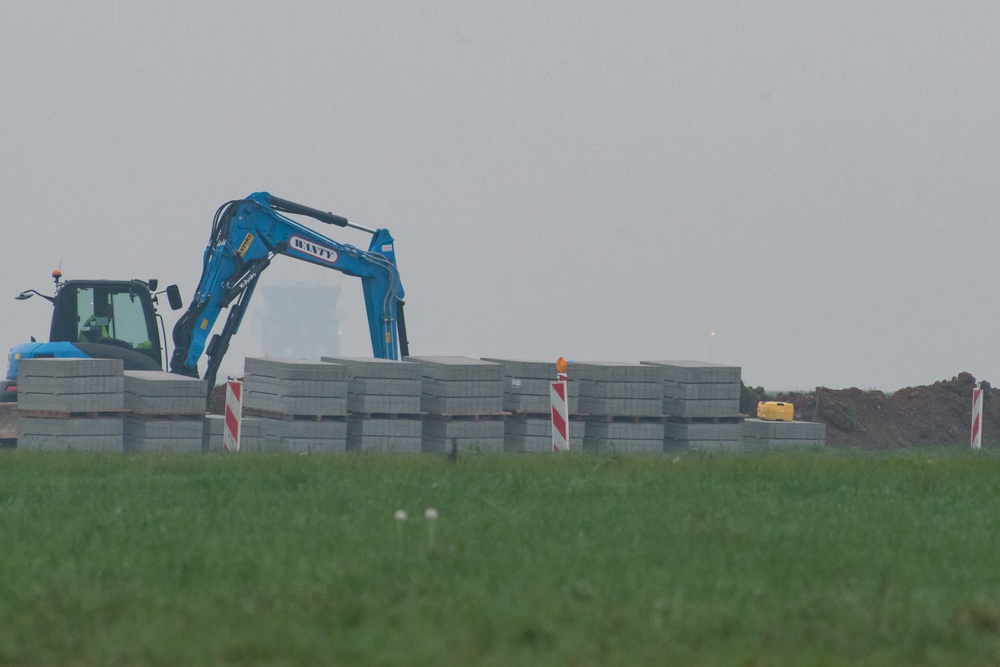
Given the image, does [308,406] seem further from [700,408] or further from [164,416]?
[700,408]

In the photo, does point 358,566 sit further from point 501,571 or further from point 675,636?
point 675,636

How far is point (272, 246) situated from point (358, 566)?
64.1 ft

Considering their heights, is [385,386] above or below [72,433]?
above

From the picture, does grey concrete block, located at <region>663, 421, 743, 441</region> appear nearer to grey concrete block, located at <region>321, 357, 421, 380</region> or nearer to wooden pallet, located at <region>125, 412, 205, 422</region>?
grey concrete block, located at <region>321, 357, 421, 380</region>

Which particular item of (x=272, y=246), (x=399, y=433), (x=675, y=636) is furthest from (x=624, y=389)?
(x=675, y=636)

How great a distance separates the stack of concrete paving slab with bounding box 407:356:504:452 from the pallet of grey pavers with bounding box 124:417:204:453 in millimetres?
3931

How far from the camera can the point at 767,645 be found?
6672 millimetres

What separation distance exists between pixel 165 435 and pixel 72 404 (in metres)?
1.50

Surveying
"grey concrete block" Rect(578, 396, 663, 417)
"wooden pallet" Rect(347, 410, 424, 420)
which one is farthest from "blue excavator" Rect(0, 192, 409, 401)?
"grey concrete block" Rect(578, 396, 663, 417)

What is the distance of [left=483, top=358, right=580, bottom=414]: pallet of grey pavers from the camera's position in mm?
23578

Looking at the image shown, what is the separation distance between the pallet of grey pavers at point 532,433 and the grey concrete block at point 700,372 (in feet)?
6.19

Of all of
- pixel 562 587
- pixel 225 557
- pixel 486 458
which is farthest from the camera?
pixel 486 458

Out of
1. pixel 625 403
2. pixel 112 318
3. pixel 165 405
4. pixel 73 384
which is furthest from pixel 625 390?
pixel 112 318

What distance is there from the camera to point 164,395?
21109 mm
